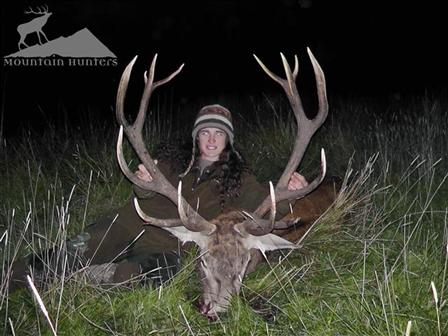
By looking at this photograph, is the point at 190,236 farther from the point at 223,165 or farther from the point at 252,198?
the point at 223,165

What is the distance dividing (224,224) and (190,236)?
0.24 meters

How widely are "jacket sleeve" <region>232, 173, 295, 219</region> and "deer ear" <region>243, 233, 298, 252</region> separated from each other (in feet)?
1.23

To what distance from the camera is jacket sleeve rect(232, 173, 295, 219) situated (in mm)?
4941

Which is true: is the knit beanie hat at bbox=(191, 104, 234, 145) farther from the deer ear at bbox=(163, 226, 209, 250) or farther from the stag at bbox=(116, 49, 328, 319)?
the deer ear at bbox=(163, 226, 209, 250)

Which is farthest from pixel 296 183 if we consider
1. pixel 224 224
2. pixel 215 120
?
pixel 215 120

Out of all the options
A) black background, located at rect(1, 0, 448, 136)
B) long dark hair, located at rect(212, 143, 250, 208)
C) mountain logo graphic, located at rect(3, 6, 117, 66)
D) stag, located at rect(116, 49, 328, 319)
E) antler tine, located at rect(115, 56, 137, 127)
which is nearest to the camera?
stag, located at rect(116, 49, 328, 319)

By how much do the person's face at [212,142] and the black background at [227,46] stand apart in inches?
347

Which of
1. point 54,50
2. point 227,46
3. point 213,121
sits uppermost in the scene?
point 213,121

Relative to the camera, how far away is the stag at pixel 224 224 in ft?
13.9

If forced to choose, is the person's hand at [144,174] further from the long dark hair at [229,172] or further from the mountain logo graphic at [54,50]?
the mountain logo graphic at [54,50]

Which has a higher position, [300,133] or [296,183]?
[300,133]

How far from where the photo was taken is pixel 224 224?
4527 mm

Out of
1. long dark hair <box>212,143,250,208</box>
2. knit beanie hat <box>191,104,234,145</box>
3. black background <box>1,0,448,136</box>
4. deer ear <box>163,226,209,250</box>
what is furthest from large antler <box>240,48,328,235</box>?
black background <box>1,0,448,136</box>

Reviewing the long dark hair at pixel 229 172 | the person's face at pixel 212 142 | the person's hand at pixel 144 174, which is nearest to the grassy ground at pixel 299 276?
the person's hand at pixel 144 174
